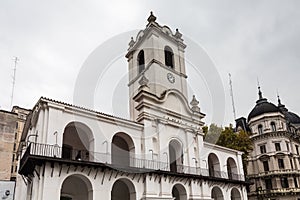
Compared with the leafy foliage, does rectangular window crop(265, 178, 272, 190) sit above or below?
below

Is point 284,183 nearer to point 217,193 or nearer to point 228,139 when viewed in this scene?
point 228,139

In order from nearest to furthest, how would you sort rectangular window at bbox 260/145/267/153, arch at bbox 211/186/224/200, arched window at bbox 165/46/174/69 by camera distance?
arch at bbox 211/186/224/200 < arched window at bbox 165/46/174/69 < rectangular window at bbox 260/145/267/153

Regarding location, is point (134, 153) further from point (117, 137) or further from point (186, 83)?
point (186, 83)

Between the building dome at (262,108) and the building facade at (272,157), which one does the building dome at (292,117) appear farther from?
the building dome at (262,108)

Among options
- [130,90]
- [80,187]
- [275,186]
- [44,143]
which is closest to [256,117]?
[275,186]

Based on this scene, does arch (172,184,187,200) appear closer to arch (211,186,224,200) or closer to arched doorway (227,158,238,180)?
arch (211,186,224,200)

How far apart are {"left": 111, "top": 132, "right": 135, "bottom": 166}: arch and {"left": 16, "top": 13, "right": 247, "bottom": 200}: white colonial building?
0.23ft

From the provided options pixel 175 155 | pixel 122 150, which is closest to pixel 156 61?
pixel 175 155

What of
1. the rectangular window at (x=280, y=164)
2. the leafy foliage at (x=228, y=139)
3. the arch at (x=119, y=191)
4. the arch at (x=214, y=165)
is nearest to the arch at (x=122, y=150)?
the arch at (x=119, y=191)

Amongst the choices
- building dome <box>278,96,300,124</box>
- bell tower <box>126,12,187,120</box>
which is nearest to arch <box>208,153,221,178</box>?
bell tower <box>126,12,187,120</box>

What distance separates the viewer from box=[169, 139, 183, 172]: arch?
2389 cm

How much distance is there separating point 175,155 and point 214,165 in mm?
5068

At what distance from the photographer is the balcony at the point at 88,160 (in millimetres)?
16062

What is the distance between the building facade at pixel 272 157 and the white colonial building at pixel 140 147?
56.6 feet
